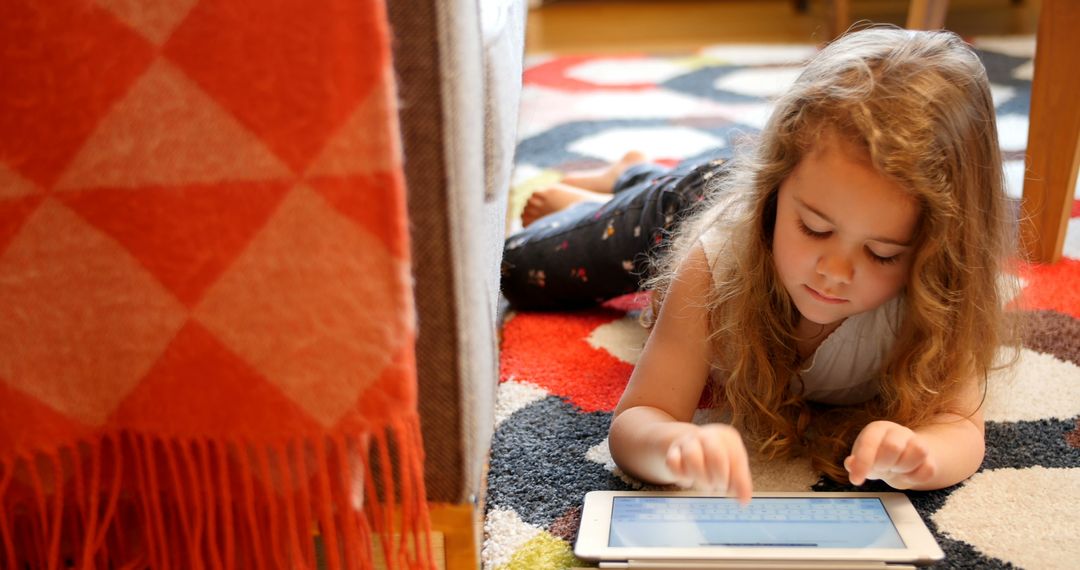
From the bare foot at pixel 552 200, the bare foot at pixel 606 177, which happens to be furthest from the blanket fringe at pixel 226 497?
the bare foot at pixel 606 177

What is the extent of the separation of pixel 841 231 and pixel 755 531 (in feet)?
0.72

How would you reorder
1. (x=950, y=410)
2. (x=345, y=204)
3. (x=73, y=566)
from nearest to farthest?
(x=345, y=204)
(x=73, y=566)
(x=950, y=410)

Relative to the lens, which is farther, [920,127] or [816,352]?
[816,352]

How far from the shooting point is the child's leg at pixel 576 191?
51.1 inches

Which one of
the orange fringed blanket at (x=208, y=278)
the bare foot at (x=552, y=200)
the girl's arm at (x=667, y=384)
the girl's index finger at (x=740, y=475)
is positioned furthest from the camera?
the bare foot at (x=552, y=200)

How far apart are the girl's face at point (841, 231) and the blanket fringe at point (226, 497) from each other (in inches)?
13.1

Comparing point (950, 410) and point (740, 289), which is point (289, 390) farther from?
point (950, 410)

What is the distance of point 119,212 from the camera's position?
1.89 feet

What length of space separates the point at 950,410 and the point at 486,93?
449mm

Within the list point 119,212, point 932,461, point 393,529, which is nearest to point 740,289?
point 932,461

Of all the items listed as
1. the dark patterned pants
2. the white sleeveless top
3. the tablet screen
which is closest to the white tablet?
the tablet screen

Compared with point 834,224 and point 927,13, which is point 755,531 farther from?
point 927,13

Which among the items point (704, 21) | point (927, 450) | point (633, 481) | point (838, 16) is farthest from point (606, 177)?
point (704, 21)

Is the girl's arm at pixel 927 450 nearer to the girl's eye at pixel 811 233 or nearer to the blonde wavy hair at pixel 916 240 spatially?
the blonde wavy hair at pixel 916 240
